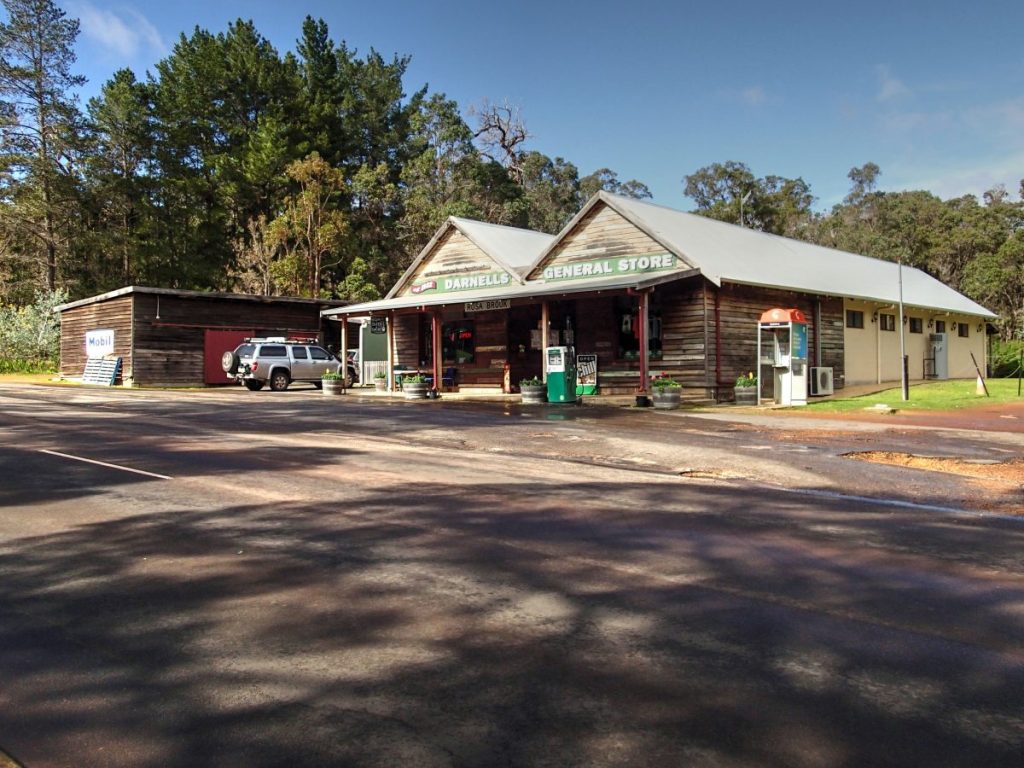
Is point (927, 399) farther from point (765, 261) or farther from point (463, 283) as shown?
point (463, 283)

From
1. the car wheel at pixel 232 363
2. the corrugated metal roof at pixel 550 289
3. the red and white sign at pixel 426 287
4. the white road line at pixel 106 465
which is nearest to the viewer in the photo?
the white road line at pixel 106 465

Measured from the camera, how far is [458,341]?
29562mm

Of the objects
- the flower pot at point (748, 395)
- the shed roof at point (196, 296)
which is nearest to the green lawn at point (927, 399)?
the flower pot at point (748, 395)

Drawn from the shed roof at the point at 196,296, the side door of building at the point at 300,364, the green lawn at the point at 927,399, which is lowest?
the green lawn at the point at 927,399

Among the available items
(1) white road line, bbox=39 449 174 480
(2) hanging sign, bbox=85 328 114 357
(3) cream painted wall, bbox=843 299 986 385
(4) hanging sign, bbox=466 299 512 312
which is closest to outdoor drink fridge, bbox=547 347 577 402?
(4) hanging sign, bbox=466 299 512 312

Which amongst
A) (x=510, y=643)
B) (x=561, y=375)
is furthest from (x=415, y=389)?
(x=510, y=643)

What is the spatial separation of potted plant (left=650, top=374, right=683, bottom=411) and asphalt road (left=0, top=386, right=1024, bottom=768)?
11.1 metres

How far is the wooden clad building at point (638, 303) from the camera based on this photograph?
883 inches

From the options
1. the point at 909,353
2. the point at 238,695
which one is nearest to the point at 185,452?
the point at 238,695

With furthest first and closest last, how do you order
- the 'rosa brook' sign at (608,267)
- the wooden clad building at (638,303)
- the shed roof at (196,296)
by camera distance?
the shed roof at (196,296) < the 'rosa brook' sign at (608,267) < the wooden clad building at (638,303)

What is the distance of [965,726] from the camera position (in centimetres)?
302

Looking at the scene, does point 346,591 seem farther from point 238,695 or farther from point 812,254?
point 812,254

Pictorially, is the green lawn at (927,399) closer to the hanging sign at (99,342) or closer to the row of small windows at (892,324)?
the row of small windows at (892,324)

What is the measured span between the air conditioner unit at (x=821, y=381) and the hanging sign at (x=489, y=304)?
9568mm
